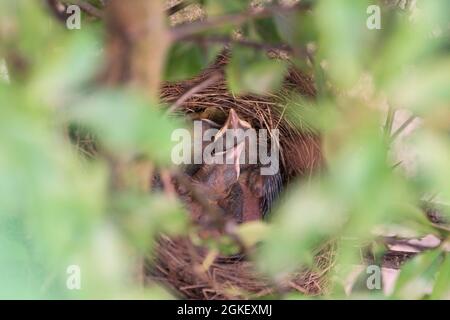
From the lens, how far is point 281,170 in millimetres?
964

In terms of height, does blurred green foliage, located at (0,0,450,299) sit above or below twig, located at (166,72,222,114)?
below

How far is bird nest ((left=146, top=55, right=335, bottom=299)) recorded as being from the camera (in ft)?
1.97

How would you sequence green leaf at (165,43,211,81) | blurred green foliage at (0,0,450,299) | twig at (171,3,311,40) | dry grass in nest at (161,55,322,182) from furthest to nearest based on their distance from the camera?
dry grass in nest at (161,55,322,182) < green leaf at (165,43,211,81) < twig at (171,3,311,40) < blurred green foliage at (0,0,450,299)

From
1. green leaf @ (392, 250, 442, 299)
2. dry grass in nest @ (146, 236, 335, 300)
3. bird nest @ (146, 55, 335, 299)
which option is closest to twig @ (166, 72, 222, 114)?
bird nest @ (146, 55, 335, 299)

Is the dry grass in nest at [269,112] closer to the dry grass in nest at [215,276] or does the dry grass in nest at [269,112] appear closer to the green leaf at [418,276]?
the dry grass in nest at [215,276]

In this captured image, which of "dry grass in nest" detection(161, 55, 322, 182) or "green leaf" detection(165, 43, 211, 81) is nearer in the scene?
"green leaf" detection(165, 43, 211, 81)

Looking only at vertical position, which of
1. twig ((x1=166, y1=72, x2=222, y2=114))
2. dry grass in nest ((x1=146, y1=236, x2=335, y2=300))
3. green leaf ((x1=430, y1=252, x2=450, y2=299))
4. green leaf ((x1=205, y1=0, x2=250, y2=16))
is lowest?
dry grass in nest ((x1=146, y1=236, x2=335, y2=300))

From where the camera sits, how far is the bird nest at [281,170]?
1.97 feet

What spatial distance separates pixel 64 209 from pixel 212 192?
708 millimetres

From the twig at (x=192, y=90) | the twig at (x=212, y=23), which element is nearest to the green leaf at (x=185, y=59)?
the twig at (x=192, y=90)

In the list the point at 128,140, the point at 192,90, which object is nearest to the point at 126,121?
the point at 128,140

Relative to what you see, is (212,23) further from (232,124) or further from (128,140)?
(232,124)

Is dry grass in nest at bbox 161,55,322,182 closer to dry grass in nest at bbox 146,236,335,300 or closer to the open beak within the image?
the open beak
